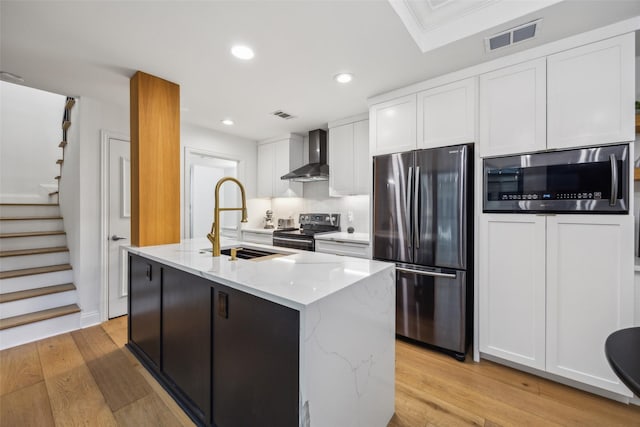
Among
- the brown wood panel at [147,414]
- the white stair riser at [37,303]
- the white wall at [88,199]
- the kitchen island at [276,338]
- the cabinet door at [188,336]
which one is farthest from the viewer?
the white wall at [88,199]

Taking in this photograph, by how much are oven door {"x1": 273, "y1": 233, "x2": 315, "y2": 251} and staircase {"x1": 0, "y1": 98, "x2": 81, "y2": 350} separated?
2.32m

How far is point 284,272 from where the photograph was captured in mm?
1379

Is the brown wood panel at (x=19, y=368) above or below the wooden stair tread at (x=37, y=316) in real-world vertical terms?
below

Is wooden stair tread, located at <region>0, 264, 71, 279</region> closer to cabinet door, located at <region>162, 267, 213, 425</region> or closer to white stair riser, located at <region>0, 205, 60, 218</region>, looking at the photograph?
white stair riser, located at <region>0, 205, 60, 218</region>

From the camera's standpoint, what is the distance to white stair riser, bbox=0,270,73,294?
274 cm

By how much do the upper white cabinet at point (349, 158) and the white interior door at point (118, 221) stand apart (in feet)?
8.35

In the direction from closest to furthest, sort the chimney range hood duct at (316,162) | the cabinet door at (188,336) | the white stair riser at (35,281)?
the cabinet door at (188,336), the white stair riser at (35,281), the chimney range hood duct at (316,162)

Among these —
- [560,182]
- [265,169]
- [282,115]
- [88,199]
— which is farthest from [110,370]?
[560,182]

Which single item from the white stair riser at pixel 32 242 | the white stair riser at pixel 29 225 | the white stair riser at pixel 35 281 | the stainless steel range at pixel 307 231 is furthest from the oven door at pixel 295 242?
the white stair riser at pixel 29 225

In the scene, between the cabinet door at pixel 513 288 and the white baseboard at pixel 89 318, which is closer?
the cabinet door at pixel 513 288

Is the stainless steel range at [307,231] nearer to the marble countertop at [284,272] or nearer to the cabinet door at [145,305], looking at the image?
the marble countertop at [284,272]

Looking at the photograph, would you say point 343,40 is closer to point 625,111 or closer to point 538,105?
point 538,105

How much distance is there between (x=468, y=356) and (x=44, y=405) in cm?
313

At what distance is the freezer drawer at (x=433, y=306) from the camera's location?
7.31 feet
